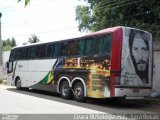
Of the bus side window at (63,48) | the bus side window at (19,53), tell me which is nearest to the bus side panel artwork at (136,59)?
the bus side window at (63,48)

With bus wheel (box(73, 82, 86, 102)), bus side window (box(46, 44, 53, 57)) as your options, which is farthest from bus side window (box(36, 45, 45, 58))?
bus wheel (box(73, 82, 86, 102))

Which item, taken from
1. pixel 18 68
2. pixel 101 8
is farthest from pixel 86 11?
pixel 18 68

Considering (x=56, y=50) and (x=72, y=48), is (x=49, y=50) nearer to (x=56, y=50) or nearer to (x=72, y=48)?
(x=56, y=50)

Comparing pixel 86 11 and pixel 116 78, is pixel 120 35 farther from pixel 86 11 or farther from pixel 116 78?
pixel 86 11

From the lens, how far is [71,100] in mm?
17047

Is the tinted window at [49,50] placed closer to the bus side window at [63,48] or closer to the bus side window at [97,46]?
the bus side window at [63,48]

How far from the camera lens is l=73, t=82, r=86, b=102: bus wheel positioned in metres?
16.2

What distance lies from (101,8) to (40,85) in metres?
5.98

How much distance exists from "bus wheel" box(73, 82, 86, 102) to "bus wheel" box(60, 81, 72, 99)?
0.54 metres

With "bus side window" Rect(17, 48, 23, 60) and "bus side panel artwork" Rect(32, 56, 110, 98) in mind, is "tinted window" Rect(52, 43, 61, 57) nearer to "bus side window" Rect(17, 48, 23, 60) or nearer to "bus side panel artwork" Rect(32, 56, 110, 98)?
"bus side panel artwork" Rect(32, 56, 110, 98)

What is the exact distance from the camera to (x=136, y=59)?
15.1 m

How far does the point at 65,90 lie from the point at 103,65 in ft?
11.5

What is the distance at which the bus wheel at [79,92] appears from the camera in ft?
53.1

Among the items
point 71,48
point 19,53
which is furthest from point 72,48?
point 19,53
